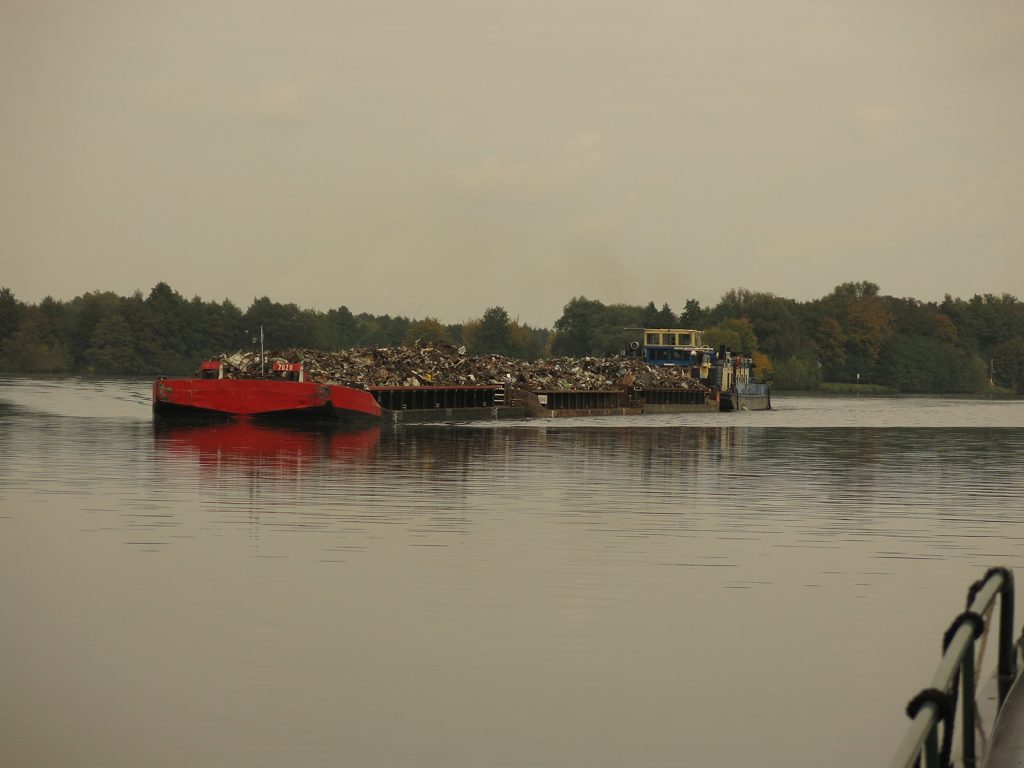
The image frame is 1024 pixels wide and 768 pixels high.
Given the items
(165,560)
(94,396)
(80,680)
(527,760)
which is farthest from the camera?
(94,396)

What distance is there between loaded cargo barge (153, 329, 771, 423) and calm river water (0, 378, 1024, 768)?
2922 cm

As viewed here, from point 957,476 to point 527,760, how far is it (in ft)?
104

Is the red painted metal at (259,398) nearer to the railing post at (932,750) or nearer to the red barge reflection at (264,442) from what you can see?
the red barge reflection at (264,442)

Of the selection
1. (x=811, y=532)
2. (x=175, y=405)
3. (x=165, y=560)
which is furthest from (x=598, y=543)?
(x=175, y=405)

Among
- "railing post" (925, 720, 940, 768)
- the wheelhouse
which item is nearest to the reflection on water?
"railing post" (925, 720, 940, 768)

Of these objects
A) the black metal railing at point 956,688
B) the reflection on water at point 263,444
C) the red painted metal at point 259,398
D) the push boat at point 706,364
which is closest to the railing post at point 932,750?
the black metal railing at point 956,688

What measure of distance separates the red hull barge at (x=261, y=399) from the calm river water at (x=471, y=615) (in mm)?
28509

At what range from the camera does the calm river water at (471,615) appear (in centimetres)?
1104

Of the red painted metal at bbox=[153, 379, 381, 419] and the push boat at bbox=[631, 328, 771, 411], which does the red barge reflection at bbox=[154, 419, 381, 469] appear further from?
the push boat at bbox=[631, 328, 771, 411]

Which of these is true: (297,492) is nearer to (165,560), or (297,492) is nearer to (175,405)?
(165,560)

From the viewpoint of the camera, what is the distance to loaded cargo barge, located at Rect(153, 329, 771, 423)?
65312 millimetres

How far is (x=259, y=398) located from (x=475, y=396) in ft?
76.9

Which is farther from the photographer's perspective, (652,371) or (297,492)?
(652,371)

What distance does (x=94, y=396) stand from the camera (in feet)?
371
